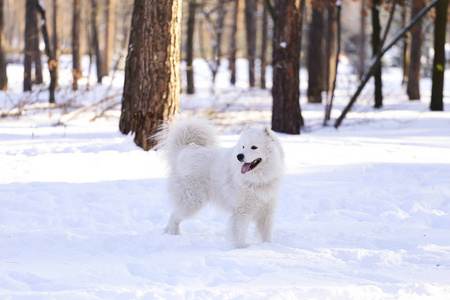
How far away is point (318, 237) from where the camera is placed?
17.9ft

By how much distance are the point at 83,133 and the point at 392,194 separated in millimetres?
6520

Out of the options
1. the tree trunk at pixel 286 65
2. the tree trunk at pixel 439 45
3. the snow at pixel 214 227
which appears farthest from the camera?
the tree trunk at pixel 439 45

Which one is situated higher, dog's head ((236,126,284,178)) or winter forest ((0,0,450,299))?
dog's head ((236,126,284,178))

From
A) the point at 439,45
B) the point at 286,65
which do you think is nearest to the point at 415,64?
the point at 439,45

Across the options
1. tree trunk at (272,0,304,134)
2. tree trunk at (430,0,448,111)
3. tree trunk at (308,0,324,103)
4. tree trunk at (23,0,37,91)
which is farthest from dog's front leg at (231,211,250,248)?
tree trunk at (23,0,37,91)

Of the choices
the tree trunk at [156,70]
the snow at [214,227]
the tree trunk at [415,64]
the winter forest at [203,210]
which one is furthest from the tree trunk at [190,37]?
the tree trunk at [156,70]

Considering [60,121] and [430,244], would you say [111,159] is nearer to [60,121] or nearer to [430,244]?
[60,121]

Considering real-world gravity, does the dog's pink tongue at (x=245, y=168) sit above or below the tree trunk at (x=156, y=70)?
below

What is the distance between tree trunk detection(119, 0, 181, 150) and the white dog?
2623mm

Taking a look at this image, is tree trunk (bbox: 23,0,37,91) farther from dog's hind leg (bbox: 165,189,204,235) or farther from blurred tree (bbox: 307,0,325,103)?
dog's hind leg (bbox: 165,189,204,235)

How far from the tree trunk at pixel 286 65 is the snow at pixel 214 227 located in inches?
25.8

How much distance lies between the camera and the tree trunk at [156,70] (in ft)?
28.1

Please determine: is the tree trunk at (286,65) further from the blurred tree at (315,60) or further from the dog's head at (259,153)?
the blurred tree at (315,60)

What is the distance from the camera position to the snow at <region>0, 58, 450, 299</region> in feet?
12.6
